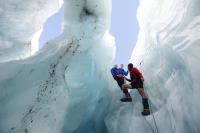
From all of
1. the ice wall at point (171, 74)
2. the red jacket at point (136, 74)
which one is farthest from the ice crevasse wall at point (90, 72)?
the red jacket at point (136, 74)

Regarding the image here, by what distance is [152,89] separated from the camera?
7.73 metres

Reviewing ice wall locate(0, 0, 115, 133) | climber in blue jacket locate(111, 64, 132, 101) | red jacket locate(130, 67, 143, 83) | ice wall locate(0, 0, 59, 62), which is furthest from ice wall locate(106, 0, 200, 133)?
ice wall locate(0, 0, 59, 62)

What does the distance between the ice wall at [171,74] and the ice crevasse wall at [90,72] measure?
0.07ft

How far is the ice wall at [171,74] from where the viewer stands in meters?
6.18

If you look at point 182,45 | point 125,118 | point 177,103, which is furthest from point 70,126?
point 182,45

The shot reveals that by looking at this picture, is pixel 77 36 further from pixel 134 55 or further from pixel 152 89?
pixel 134 55

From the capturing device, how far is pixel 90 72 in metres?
8.51

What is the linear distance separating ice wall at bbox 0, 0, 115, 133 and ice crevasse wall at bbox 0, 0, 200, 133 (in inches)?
0.9

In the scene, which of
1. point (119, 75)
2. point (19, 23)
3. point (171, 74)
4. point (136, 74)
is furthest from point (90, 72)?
point (19, 23)

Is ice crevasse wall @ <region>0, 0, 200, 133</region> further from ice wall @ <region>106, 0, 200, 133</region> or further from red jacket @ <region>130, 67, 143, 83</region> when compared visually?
red jacket @ <region>130, 67, 143, 83</region>

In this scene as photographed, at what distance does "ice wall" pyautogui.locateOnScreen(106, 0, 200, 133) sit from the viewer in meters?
6.18

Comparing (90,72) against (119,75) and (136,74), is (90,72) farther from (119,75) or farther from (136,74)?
(136,74)

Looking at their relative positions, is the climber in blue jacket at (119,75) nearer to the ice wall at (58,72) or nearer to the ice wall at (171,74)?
the ice wall at (171,74)

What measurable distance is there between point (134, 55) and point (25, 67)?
4548 millimetres
